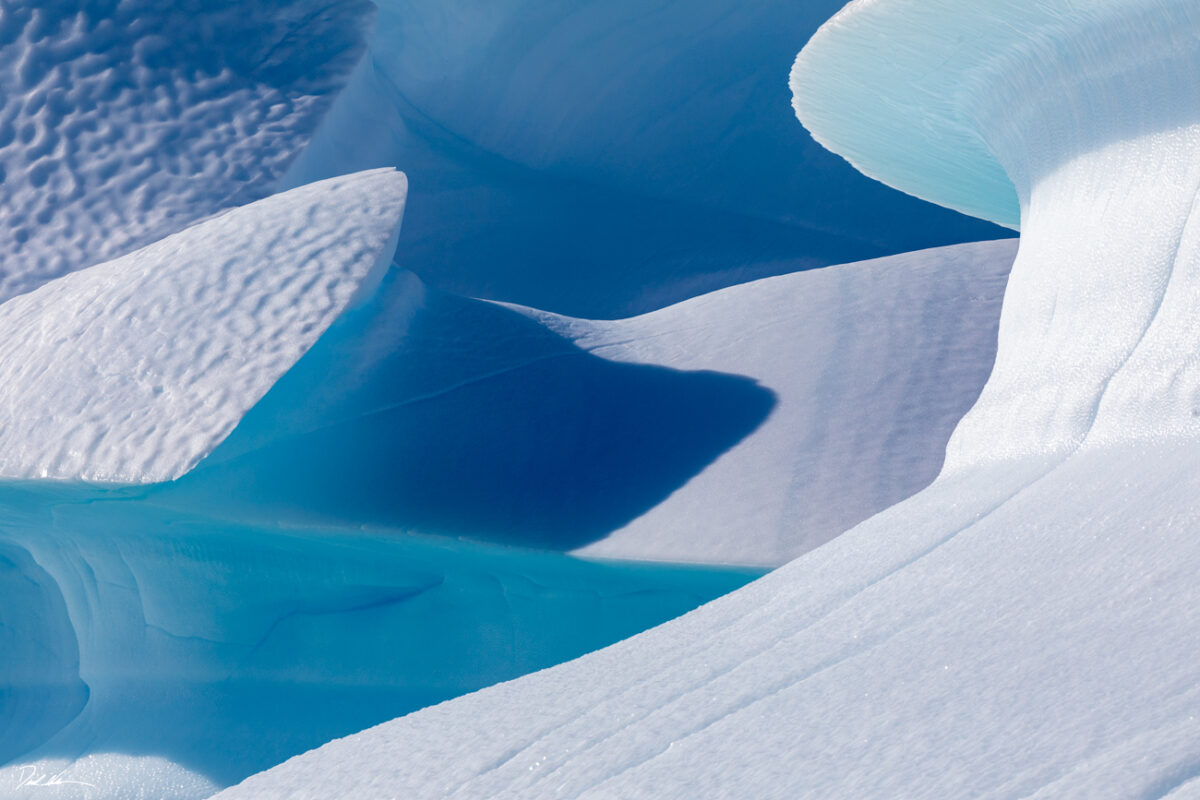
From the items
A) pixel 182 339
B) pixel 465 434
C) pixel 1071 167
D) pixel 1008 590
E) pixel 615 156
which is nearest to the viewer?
pixel 1008 590

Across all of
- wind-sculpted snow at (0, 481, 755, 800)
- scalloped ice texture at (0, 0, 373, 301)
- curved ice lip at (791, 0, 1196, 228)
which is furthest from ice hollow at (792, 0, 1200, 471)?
scalloped ice texture at (0, 0, 373, 301)

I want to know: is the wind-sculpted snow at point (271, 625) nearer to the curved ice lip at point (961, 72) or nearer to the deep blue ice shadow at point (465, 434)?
the deep blue ice shadow at point (465, 434)

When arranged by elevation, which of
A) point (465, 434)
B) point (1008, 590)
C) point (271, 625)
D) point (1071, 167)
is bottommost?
point (271, 625)

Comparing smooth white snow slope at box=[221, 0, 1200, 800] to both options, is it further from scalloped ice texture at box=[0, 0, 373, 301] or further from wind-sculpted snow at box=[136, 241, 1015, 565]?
scalloped ice texture at box=[0, 0, 373, 301]

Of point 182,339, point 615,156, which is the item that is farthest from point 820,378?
point 615,156

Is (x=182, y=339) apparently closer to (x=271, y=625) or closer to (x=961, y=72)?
(x=271, y=625)

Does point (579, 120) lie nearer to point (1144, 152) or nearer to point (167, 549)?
point (167, 549)

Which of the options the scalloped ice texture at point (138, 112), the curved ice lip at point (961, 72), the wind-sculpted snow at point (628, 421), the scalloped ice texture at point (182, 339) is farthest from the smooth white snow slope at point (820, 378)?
the scalloped ice texture at point (138, 112)
